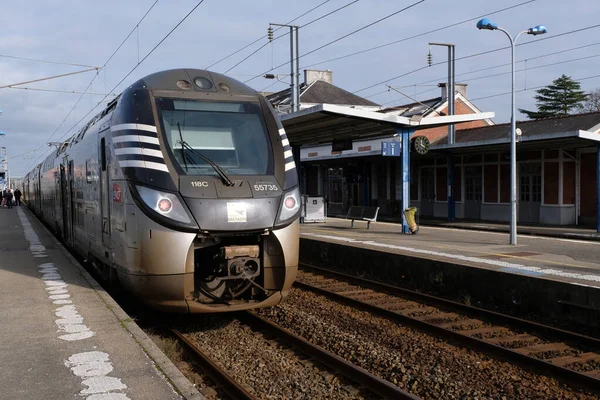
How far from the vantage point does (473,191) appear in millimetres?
26938

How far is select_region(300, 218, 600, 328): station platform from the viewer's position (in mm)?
8812

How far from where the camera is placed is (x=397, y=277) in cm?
1229

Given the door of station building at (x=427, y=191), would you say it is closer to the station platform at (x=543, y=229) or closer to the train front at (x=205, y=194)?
the station platform at (x=543, y=229)

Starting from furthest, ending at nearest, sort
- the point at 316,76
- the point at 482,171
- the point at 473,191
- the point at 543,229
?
the point at 316,76, the point at 473,191, the point at 482,171, the point at 543,229

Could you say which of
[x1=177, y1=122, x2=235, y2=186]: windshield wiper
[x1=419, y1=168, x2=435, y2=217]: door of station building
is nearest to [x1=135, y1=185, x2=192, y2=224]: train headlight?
[x1=177, y1=122, x2=235, y2=186]: windshield wiper

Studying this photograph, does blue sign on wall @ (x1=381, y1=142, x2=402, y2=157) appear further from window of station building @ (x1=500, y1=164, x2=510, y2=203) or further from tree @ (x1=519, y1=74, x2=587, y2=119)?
tree @ (x1=519, y1=74, x2=587, y2=119)

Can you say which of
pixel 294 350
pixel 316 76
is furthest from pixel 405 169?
pixel 316 76

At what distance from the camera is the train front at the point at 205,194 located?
256 inches

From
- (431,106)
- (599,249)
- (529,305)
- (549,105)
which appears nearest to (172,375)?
(529,305)

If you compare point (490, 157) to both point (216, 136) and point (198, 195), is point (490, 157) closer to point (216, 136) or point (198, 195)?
point (216, 136)

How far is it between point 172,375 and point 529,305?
20.8 feet

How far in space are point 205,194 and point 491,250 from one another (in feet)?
29.4

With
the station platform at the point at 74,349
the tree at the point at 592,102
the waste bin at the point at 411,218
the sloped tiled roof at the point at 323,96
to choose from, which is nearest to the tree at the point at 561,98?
the tree at the point at 592,102

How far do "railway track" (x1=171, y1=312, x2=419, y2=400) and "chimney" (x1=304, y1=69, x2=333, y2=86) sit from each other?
4201 centimetres
